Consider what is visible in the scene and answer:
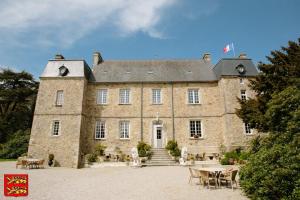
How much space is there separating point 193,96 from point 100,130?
8474 mm

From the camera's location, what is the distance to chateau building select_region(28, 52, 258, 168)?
17.7 metres

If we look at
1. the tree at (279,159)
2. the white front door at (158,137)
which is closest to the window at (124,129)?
the white front door at (158,137)

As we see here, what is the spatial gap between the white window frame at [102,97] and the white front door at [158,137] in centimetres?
499

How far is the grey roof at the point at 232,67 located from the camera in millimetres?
19109

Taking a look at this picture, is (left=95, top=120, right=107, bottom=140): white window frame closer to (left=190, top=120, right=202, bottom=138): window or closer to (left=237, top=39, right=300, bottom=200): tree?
(left=190, top=120, right=202, bottom=138): window

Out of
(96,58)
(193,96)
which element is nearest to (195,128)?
(193,96)

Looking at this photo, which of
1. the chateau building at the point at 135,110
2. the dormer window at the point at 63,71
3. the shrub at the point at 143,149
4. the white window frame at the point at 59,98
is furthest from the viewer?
the dormer window at the point at 63,71

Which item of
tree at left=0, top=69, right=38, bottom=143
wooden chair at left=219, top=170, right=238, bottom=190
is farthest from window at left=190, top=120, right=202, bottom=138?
tree at left=0, top=69, right=38, bottom=143

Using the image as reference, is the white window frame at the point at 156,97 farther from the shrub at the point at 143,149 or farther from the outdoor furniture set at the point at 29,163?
the outdoor furniture set at the point at 29,163

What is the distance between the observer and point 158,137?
19.1 meters

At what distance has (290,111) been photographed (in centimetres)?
747

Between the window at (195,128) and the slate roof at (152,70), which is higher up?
the slate roof at (152,70)

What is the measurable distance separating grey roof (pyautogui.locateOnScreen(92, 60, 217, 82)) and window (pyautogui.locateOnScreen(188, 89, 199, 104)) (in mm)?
986

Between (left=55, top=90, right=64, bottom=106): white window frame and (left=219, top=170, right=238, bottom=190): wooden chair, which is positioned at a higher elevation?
(left=55, top=90, right=64, bottom=106): white window frame
